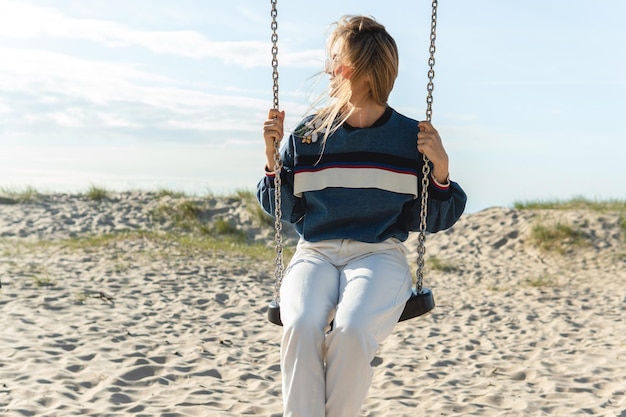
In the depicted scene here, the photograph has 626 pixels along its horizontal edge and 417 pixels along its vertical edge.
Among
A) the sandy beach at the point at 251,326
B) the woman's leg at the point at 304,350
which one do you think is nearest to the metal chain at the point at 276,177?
the woman's leg at the point at 304,350

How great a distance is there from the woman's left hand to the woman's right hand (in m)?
0.49

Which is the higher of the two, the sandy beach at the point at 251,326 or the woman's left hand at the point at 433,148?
the woman's left hand at the point at 433,148

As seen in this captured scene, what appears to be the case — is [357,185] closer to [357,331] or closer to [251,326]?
[357,331]

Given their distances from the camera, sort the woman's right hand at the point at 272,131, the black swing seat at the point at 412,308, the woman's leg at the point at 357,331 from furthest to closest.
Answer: the woman's right hand at the point at 272,131, the black swing seat at the point at 412,308, the woman's leg at the point at 357,331

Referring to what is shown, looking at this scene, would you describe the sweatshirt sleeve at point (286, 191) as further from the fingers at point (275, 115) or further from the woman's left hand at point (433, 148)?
the woman's left hand at point (433, 148)

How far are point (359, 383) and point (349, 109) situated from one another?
39.1 inches

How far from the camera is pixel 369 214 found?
8.43 ft

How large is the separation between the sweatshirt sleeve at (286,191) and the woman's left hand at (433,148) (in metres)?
0.48

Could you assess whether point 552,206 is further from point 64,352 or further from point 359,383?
point 359,383

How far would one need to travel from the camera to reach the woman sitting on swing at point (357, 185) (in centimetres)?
239

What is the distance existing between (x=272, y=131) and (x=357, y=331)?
2.71 ft

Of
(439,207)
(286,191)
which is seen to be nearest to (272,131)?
(286,191)

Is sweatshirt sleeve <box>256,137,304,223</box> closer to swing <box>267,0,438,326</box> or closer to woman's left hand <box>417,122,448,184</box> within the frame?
swing <box>267,0,438,326</box>

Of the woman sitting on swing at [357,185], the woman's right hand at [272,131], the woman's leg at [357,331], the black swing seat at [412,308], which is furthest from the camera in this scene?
the woman's right hand at [272,131]
